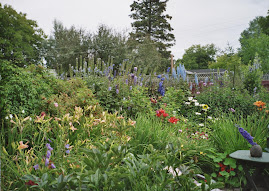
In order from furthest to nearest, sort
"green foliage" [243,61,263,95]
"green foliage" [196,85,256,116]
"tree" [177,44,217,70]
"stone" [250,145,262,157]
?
"tree" [177,44,217,70] < "green foliage" [243,61,263,95] < "green foliage" [196,85,256,116] < "stone" [250,145,262,157]

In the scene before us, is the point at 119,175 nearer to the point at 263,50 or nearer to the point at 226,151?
the point at 226,151

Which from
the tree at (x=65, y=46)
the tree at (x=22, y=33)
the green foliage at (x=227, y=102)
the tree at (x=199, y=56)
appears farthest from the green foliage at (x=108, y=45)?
the tree at (x=199, y=56)

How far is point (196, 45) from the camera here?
42719 millimetres

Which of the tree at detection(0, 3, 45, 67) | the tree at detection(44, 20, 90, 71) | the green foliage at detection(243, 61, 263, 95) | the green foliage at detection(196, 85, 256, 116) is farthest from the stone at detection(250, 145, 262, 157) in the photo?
the tree at detection(44, 20, 90, 71)

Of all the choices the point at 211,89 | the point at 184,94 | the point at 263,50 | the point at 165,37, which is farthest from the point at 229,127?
the point at 263,50

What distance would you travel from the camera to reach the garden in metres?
1.56

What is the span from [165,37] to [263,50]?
1149 cm

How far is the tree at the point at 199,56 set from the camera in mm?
41281

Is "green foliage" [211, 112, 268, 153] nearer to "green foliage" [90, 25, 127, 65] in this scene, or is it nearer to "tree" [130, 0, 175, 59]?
"green foliage" [90, 25, 127, 65]

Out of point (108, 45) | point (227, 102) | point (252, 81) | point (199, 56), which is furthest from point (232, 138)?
point (199, 56)

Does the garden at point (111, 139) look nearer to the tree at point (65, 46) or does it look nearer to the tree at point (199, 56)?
the tree at point (65, 46)

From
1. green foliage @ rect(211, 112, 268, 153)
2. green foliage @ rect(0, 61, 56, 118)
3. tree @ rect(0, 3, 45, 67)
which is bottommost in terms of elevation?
green foliage @ rect(211, 112, 268, 153)

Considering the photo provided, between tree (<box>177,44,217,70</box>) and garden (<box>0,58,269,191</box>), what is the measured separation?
3569 centimetres

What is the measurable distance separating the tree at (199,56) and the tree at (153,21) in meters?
15.7
